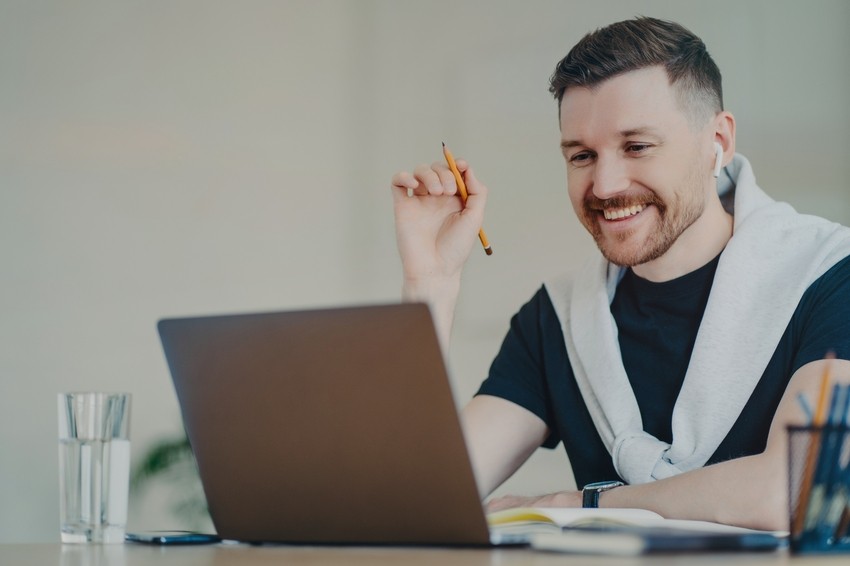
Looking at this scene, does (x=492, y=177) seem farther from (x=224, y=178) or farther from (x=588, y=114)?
(x=588, y=114)

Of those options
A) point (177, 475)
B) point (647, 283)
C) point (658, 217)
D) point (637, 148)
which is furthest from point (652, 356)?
point (177, 475)

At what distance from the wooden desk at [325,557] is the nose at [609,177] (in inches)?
41.3

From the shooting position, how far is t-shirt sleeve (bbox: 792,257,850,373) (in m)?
1.57

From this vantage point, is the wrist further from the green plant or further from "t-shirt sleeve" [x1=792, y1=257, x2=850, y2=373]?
the green plant

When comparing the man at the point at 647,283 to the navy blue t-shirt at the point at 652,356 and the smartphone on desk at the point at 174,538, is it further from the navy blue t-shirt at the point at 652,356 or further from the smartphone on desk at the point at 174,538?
the smartphone on desk at the point at 174,538

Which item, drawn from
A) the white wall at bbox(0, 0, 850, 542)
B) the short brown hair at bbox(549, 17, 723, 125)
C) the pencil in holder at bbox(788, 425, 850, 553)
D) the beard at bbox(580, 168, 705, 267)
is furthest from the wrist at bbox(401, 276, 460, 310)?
the white wall at bbox(0, 0, 850, 542)

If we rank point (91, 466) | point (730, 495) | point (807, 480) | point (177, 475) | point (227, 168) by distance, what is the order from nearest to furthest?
point (807, 480)
point (91, 466)
point (730, 495)
point (177, 475)
point (227, 168)

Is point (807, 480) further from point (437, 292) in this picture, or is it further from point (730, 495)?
point (437, 292)

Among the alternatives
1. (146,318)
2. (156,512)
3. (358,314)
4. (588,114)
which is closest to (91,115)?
(146,318)

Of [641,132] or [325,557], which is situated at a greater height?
[641,132]

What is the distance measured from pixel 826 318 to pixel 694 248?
34cm

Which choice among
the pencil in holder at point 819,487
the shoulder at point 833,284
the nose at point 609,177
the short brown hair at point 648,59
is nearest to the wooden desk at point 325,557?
the pencil in holder at point 819,487

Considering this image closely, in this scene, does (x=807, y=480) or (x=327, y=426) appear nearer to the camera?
(x=807, y=480)

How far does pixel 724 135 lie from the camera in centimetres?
197
